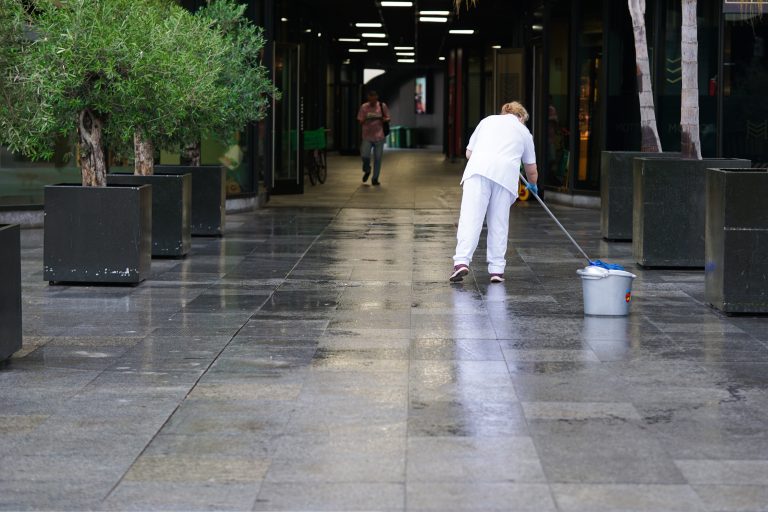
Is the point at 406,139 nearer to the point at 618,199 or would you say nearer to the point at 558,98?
the point at 558,98

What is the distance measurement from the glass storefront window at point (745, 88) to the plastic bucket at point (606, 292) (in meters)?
9.44

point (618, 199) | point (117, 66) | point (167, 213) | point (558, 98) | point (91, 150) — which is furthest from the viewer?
point (558, 98)

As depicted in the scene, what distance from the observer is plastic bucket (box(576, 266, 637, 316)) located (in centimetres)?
855

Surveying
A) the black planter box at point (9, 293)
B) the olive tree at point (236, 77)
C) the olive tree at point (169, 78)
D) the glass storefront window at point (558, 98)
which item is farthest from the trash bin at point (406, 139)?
the black planter box at point (9, 293)

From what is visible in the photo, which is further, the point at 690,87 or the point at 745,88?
the point at 745,88

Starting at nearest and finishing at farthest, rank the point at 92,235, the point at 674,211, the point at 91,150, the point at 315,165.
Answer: the point at 92,235 < the point at 91,150 < the point at 674,211 < the point at 315,165

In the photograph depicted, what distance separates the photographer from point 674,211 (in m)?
11.4

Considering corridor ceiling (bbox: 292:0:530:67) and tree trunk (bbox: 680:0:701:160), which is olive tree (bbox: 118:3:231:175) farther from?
corridor ceiling (bbox: 292:0:530:67)

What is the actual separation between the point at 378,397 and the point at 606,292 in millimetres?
2921

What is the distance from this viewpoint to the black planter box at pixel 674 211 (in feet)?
37.2

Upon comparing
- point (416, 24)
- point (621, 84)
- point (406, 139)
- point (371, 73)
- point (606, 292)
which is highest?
point (371, 73)

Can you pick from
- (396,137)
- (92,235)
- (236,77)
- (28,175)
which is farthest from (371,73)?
(92,235)

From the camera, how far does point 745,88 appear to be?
57.2ft

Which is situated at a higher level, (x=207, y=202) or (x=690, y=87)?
(x=690, y=87)
